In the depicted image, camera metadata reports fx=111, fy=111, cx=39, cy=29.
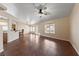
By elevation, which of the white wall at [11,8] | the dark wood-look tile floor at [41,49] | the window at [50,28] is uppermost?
the white wall at [11,8]

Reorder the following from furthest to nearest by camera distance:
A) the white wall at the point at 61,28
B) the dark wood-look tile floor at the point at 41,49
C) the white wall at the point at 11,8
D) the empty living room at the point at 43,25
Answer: the white wall at the point at 61,28
the empty living room at the point at 43,25
the white wall at the point at 11,8
the dark wood-look tile floor at the point at 41,49

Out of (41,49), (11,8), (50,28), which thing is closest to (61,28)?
(50,28)

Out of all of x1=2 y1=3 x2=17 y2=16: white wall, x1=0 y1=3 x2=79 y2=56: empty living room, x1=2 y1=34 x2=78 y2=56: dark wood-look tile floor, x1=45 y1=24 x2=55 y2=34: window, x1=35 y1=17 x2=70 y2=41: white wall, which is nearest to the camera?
x1=2 y1=34 x2=78 y2=56: dark wood-look tile floor

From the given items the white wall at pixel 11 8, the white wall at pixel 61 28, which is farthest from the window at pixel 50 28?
the white wall at pixel 11 8

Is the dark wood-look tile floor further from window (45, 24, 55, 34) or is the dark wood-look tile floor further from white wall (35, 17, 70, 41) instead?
window (45, 24, 55, 34)

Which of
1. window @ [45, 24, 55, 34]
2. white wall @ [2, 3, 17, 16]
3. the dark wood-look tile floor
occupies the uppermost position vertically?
white wall @ [2, 3, 17, 16]

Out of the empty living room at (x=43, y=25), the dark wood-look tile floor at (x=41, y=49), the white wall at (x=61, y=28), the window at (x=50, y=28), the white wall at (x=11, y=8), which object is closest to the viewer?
the dark wood-look tile floor at (x=41, y=49)

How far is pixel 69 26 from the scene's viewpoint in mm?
6449

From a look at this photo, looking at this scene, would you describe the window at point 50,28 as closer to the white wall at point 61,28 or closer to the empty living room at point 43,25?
the empty living room at point 43,25

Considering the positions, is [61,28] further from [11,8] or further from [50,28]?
[11,8]

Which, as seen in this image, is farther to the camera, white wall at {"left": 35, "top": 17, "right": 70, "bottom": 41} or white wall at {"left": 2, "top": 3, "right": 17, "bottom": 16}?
white wall at {"left": 35, "top": 17, "right": 70, "bottom": 41}

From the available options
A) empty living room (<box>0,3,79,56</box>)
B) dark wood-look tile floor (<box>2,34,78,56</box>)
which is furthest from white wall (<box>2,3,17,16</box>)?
dark wood-look tile floor (<box>2,34,78,56</box>)

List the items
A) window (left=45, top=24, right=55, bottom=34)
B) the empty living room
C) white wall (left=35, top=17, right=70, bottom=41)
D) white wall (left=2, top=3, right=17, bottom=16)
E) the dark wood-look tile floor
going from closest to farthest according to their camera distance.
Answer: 1. the dark wood-look tile floor
2. white wall (left=2, top=3, right=17, bottom=16)
3. the empty living room
4. window (left=45, top=24, right=55, bottom=34)
5. white wall (left=35, top=17, right=70, bottom=41)

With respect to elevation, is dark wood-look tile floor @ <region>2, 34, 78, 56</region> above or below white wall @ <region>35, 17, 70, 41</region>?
below
